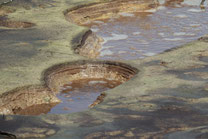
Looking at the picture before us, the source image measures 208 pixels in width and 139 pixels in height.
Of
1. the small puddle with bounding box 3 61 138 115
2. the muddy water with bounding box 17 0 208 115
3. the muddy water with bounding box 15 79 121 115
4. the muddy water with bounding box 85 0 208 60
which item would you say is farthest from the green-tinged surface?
the muddy water with bounding box 85 0 208 60

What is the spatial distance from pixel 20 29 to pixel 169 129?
200 inches

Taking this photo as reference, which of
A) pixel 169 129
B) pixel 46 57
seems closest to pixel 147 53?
pixel 46 57

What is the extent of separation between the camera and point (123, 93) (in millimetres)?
5277

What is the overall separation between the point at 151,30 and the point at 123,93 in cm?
502

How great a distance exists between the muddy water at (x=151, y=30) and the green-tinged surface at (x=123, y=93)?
3.21 ft

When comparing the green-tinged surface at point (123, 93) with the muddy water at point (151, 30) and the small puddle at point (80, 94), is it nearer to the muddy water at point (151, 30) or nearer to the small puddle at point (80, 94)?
the small puddle at point (80, 94)

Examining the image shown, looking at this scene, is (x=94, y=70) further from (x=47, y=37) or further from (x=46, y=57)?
(x=47, y=37)

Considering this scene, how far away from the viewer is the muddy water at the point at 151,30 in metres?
8.54

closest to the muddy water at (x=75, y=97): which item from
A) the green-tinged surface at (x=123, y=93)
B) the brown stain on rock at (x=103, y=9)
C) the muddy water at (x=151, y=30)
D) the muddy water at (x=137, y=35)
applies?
the muddy water at (x=137, y=35)

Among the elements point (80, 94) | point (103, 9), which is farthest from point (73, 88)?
point (103, 9)

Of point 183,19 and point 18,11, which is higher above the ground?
point 18,11

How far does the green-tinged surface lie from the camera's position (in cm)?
404

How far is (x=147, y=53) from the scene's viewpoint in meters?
8.29

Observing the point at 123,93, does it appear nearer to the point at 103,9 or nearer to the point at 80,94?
the point at 80,94
